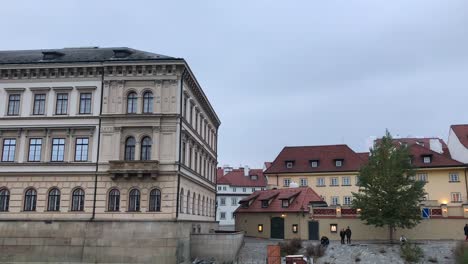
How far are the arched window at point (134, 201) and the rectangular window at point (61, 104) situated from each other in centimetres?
891

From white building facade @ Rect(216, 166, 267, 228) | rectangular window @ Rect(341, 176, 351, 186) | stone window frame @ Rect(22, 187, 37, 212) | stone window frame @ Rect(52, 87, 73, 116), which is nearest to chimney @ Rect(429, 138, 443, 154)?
rectangular window @ Rect(341, 176, 351, 186)

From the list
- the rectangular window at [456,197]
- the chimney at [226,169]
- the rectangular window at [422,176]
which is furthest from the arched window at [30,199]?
the chimney at [226,169]

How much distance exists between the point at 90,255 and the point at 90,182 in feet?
18.0

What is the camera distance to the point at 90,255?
35.0 metres

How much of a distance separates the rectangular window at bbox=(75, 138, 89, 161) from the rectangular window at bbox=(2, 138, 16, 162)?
533cm

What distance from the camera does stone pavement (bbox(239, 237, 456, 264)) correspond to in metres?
38.0

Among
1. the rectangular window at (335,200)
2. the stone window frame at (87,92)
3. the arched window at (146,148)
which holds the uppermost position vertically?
the stone window frame at (87,92)

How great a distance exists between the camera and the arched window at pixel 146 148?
3650cm

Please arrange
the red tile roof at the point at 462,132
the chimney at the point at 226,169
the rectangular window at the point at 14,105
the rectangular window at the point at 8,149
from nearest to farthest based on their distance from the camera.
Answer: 1. the rectangular window at the point at 8,149
2. the rectangular window at the point at 14,105
3. the red tile roof at the point at 462,132
4. the chimney at the point at 226,169

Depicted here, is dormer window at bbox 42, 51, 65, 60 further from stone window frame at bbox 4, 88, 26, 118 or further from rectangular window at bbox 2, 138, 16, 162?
rectangular window at bbox 2, 138, 16, 162

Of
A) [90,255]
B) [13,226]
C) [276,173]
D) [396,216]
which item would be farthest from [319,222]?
[13,226]

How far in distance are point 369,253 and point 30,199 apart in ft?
90.9

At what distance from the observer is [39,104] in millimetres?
38844

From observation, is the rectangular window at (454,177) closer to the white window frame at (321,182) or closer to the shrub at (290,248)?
the white window frame at (321,182)
